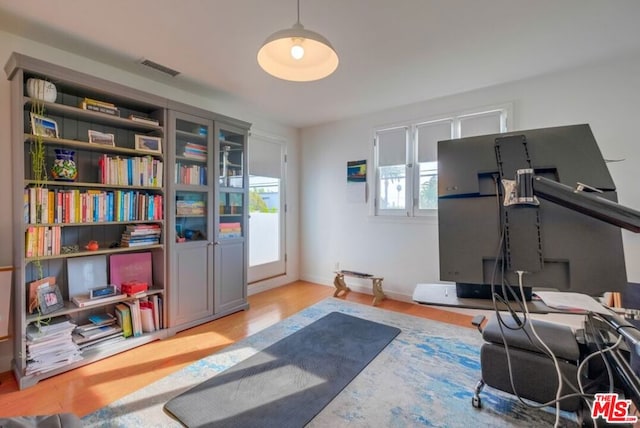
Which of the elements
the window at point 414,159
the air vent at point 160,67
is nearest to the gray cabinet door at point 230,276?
the air vent at point 160,67

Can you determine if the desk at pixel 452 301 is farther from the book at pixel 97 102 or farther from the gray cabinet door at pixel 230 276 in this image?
the book at pixel 97 102

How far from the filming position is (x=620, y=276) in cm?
80

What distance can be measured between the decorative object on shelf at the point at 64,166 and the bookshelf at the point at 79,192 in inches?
0.9

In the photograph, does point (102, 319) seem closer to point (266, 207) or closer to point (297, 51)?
point (266, 207)

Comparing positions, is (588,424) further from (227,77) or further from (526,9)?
(227,77)

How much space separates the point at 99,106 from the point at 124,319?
6.11 feet

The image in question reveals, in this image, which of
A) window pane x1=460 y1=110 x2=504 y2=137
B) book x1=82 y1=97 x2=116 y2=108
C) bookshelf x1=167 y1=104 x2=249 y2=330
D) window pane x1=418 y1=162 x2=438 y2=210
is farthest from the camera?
window pane x1=418 y1=162 x2=438 y2=210

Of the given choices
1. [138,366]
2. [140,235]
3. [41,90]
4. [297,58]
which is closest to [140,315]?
[138,366]

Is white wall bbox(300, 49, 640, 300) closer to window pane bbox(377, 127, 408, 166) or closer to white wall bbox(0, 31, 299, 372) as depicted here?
window pane bbox(377, 127, 408, 166)

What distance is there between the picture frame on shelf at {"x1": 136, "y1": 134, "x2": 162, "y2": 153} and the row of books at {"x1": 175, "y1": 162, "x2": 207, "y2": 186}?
0.25m

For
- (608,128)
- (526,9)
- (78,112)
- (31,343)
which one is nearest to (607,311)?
(526,9)

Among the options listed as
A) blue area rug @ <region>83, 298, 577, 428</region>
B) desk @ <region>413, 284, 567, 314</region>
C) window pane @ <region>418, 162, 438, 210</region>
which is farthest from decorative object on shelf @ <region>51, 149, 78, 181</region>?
window pane @ <region>418, 162, 438, 210</region>

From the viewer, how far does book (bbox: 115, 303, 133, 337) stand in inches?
100

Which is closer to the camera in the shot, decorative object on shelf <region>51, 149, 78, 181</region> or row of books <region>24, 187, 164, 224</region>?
row of books <region>24, 187, 164, 224</region>
